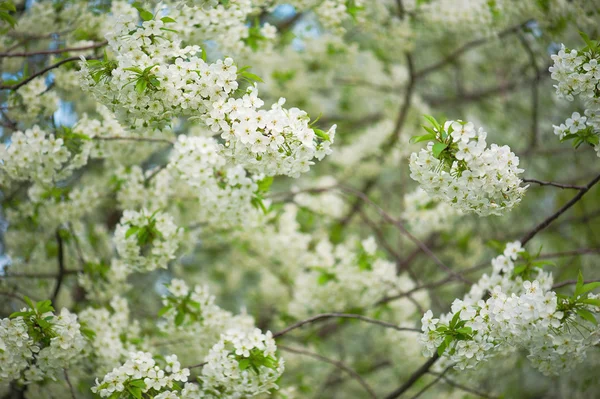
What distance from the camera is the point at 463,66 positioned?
8180mm

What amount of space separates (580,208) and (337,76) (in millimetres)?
3905

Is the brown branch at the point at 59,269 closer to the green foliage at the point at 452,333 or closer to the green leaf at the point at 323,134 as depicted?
the green leaf at the point at 323,134

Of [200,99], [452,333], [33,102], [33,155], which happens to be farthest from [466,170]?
[33,102]

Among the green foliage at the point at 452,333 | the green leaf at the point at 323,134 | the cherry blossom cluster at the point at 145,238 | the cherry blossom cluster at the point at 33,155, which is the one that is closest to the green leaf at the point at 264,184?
the cherry blossom cluster at the point at 145,238

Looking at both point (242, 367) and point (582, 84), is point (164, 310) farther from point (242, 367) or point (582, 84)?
point (582, 84)

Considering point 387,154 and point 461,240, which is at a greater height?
point 387,154

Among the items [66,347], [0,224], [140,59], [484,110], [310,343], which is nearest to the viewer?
[140,59]

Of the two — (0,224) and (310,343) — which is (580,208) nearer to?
(310,343)

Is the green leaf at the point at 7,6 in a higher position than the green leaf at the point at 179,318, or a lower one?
higher

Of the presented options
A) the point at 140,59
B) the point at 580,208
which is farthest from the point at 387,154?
the point at 140,59

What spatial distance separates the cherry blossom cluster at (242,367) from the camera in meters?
3.24

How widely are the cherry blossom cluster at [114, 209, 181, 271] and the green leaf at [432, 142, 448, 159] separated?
1881 millimetres

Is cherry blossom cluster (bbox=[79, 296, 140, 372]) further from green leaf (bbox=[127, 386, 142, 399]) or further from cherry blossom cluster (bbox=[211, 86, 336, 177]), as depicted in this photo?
cherry blossom cluster (bbox=[211, 86, 336, 177])

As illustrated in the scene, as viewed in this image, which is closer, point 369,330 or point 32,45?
point 32,45
